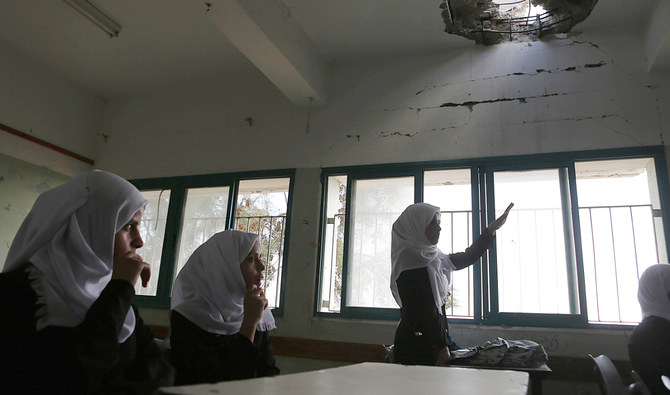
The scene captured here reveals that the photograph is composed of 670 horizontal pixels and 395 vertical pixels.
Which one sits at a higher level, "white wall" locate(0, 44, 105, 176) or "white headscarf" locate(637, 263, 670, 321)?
"white wall" locate(0, 44, 105, 176)

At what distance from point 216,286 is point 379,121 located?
2.31m

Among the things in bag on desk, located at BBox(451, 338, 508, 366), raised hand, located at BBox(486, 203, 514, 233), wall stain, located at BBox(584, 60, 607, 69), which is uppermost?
wall stain, located at BBox(584, 60, 607, 69)

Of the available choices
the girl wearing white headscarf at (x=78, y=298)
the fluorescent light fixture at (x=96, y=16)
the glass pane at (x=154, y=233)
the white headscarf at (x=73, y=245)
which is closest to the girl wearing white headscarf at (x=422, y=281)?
the girl wearing white headscarf at (x=78, y=298)

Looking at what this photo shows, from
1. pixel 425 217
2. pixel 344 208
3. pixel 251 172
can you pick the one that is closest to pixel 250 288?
pixel 425 217

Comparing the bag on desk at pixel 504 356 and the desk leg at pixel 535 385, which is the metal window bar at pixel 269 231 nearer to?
the bag on desk at pixel 504 356

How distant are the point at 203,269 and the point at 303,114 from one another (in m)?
2.39

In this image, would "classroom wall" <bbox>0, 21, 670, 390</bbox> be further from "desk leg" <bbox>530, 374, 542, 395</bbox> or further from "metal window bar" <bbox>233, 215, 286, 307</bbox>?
"desk leg" <bbox>530, 374, 542, 395</bbox>

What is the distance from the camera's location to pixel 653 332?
246 centimetres

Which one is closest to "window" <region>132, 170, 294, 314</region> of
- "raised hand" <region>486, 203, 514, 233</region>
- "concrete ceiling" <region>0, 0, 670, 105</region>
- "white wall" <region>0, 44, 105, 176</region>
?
"white wall" <region>0, 44, 105, 176</region>

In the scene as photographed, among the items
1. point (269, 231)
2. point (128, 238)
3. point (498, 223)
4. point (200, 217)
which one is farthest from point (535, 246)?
point (200, 217)

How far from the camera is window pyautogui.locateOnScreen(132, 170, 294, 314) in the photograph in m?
4.18

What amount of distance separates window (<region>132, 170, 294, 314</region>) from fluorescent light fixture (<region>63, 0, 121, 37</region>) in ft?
4.69

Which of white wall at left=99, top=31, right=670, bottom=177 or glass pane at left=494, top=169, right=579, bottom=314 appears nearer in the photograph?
glass pane at left=494, top=169, right=579, bottom=314

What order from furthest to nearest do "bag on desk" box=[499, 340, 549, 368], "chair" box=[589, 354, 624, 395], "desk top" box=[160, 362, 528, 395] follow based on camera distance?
"bag on desk" box=[499, 340, 549, 368], "chair" box=[589, 354, 624, 395], "desk top" box=[160, 362, 528, 395]
